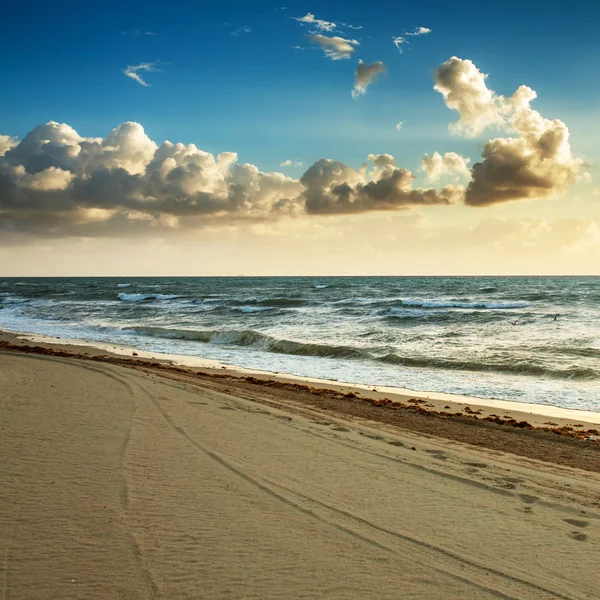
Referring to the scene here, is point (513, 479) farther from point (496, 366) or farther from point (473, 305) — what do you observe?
point (473, 305)

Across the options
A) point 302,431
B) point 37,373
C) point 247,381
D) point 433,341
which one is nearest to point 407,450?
point 302,431

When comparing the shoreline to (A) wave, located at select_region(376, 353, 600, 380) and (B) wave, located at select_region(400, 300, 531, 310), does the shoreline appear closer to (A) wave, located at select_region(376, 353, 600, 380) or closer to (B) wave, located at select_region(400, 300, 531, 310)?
(A) wave, located at select_region(376, 353, 600, 380)

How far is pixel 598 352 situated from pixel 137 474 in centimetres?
1856

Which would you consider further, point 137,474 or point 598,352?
point 598,352

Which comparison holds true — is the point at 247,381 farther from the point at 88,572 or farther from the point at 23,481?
the point at 88,572

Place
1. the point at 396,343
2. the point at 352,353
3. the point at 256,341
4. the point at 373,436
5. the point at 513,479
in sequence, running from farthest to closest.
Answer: the point at 256,341, the point at 396,343, the point at 352,353, the point at 373,436, the point at 513,479

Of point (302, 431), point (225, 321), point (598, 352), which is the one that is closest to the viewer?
point (302, 431)

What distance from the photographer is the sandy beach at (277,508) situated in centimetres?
390

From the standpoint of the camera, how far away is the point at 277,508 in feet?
16.7

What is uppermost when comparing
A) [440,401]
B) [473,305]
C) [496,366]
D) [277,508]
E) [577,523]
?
[473,305]

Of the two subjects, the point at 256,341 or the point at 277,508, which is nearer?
the point at 277,508

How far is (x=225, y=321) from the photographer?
34562mm

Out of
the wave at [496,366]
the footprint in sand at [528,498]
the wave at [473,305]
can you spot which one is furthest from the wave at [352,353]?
the wave at [473,305]

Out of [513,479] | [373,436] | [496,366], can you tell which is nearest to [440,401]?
[373,436]
